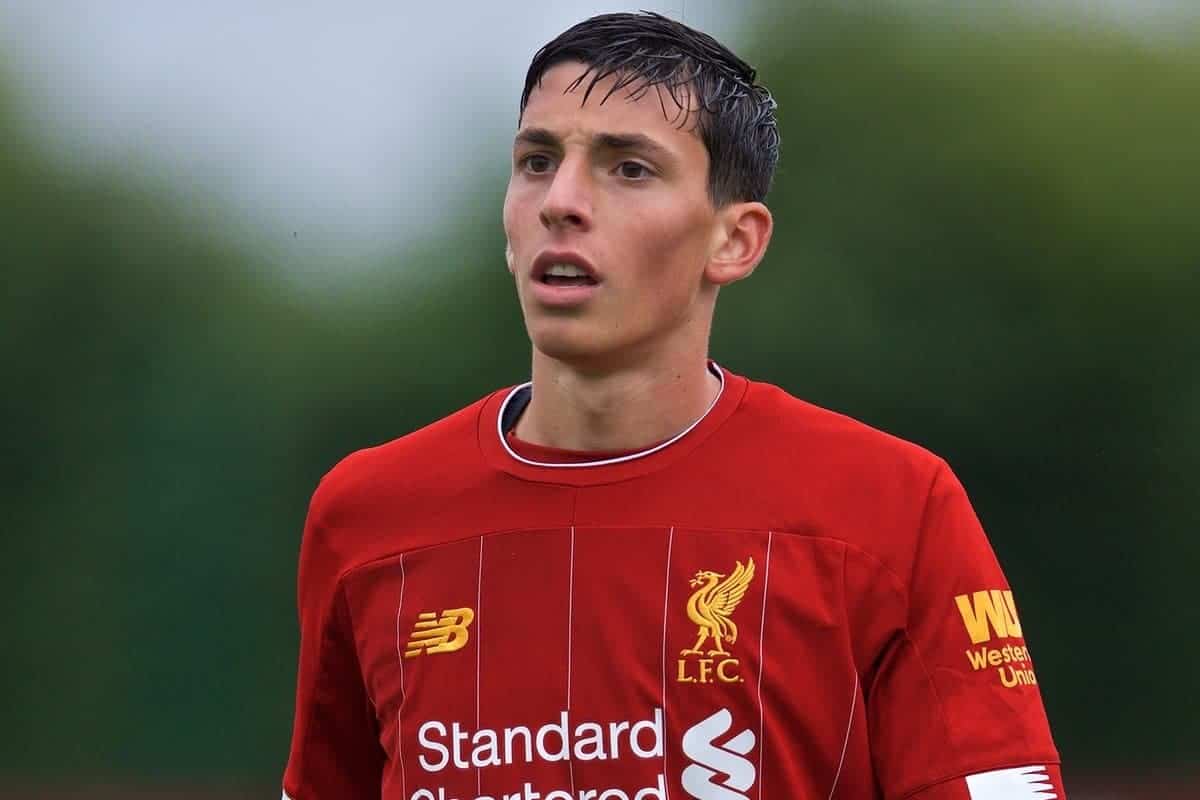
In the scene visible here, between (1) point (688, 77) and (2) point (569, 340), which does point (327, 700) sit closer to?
(2) point (569, 340)

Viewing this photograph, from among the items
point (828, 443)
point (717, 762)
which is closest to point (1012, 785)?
point (717, 762)

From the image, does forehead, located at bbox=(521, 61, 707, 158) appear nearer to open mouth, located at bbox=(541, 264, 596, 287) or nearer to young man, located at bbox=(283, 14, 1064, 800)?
young man, located at bbox=(283, 14, 1064, 800)

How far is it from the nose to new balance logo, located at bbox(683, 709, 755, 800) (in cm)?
53

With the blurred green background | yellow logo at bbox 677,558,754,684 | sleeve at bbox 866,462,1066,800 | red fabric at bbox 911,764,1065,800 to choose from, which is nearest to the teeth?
yellow logo at bbox 677,558,754,684

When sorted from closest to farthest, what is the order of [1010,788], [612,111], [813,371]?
[1010,788], [612,111], [813,371]

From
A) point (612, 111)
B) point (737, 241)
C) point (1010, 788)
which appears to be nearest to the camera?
point (1010, 788)

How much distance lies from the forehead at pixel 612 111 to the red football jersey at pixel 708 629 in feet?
1.00

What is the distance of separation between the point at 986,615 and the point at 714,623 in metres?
0.28

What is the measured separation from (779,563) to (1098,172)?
305 cm

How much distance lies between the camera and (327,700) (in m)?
1.89

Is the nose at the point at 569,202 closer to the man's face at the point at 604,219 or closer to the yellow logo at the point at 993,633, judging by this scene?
the man's face at the point at 604,219

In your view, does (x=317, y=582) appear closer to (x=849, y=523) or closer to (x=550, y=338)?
(x=550, y=338)

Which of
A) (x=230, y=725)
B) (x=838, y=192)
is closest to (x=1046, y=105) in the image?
(x=838, y=192)

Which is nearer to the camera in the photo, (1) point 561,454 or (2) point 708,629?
(2) point 708,629
